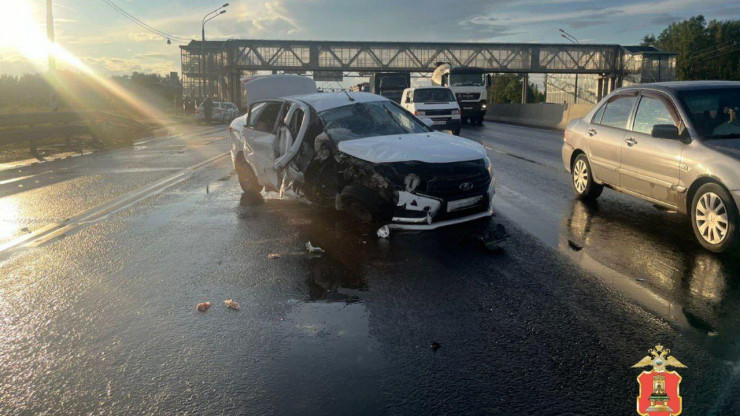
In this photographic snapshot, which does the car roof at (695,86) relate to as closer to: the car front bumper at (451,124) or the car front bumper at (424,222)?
the car front bumper at (424,222)

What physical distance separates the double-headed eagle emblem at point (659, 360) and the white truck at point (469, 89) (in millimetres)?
34787

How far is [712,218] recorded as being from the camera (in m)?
6.29

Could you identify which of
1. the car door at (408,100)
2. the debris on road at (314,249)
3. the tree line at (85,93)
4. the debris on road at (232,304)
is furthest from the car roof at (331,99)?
the tree line at (85,93)

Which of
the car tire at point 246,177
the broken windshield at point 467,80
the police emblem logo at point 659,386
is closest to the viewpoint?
the police emblem logo at point 659,386

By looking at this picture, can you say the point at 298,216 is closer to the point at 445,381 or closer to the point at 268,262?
the point at 268,262

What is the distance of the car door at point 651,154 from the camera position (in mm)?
7047

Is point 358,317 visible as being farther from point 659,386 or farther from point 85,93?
point 85,93

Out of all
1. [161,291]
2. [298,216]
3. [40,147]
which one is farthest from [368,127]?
[40,147]

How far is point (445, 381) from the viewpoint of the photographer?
3492mm

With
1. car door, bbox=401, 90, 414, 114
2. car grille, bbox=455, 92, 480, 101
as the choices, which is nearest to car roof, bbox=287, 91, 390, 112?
car door, bbox=401, 90, 414, 114

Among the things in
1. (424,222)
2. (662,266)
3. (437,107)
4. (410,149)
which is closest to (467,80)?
(437,107)

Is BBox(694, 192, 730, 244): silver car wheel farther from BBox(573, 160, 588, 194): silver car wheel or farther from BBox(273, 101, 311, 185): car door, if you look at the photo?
BBox(273, 101, 311, 185): car door

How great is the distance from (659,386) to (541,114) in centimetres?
3681

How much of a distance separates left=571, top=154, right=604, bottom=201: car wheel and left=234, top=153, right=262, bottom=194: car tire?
5129mm
